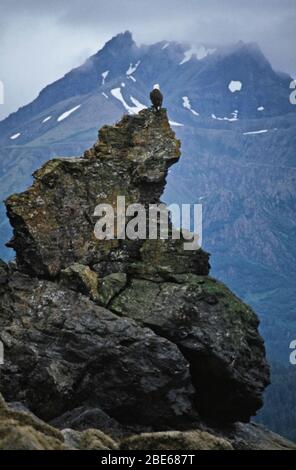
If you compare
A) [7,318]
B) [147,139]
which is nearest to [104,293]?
[7,318]

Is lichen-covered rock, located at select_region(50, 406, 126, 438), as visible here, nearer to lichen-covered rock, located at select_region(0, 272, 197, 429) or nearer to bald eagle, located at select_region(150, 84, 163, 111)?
lichen-covered rock, located at select_region(0, 272, 197, 429)

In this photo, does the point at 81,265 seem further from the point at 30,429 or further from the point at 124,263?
the point at 30,429

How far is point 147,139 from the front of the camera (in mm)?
51156

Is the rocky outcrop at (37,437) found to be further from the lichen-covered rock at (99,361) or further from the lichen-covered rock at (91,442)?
the lichen-covered rock at (99,361)

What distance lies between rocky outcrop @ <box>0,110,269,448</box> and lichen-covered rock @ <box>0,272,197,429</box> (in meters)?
0.06

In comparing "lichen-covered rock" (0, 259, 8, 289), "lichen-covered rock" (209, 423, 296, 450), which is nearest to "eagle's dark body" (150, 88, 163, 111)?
"lichen-covered rock" (0, 259, 8, 289)

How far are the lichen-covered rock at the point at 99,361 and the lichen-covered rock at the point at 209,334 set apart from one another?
1.51 metres

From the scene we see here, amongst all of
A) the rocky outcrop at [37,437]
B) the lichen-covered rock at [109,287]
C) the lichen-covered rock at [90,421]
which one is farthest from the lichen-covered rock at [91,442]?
the lichen-covered rock at [109,287]

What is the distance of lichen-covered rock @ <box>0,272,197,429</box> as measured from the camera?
136 ft

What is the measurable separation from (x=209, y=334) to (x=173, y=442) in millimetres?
15792

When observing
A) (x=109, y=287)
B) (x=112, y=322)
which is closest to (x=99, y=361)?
(x=112, y=322)

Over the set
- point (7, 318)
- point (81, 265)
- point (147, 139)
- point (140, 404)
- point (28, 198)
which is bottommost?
point (140, 404)
